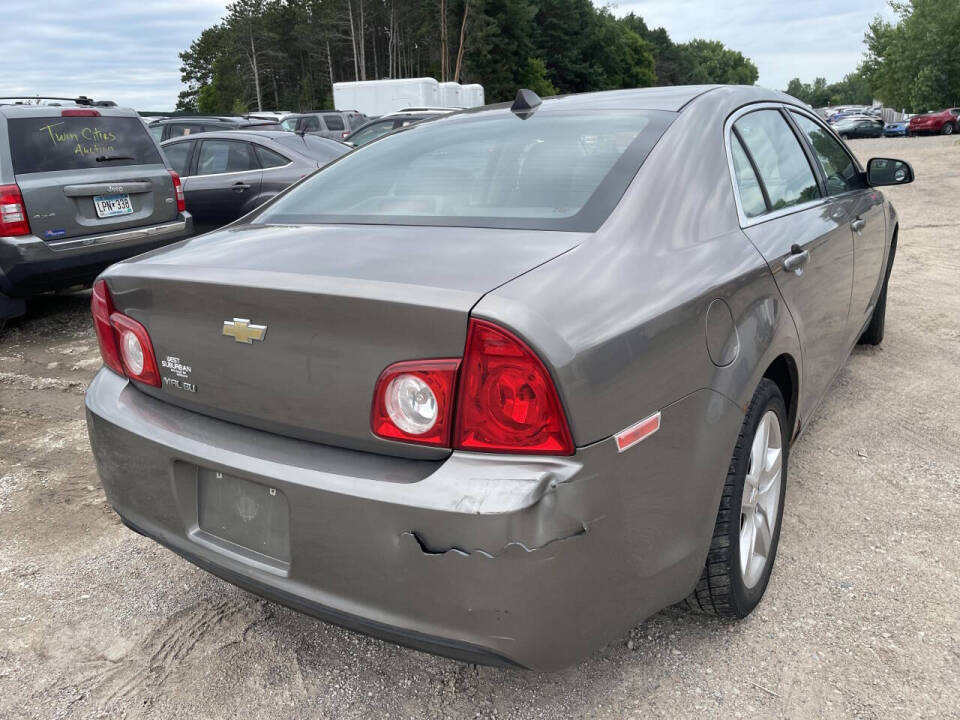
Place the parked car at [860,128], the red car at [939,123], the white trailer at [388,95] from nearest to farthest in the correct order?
the white trailer at [388,95], the red car at [939,123], the parked car at [860,128]

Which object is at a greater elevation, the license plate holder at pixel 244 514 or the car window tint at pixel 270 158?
the car window tint at pixel 270 158

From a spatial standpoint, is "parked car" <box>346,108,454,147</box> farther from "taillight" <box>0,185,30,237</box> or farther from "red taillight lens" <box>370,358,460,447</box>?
"red taillight lens" <box>370,358,460,447</box>

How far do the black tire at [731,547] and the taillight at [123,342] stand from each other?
159cm

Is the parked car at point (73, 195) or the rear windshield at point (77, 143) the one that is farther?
the rear windshield at point (77, 143)

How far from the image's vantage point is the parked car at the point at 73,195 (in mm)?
5746

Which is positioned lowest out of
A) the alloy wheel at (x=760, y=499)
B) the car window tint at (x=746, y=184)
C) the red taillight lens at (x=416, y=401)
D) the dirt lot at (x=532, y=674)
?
the dirt lot at (x=532, y=674)

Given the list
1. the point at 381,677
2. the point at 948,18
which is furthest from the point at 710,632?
the point at 948,18

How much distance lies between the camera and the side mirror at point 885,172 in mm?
3982

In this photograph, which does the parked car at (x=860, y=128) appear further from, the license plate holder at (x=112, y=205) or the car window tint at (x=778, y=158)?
the car window tint at (x=778, y=158)

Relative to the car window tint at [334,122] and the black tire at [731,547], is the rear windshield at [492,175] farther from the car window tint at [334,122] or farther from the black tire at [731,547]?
the car window tint at [334,122]

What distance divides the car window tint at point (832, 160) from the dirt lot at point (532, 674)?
120 centimetres

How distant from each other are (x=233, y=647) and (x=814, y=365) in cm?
223

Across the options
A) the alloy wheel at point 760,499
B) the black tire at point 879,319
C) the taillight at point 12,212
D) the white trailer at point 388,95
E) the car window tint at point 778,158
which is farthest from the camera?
the white trailer at point 388,95

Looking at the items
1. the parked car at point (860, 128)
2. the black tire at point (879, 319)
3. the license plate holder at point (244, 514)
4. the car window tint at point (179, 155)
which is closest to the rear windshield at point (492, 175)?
the license plate holder at point (244, 514)
